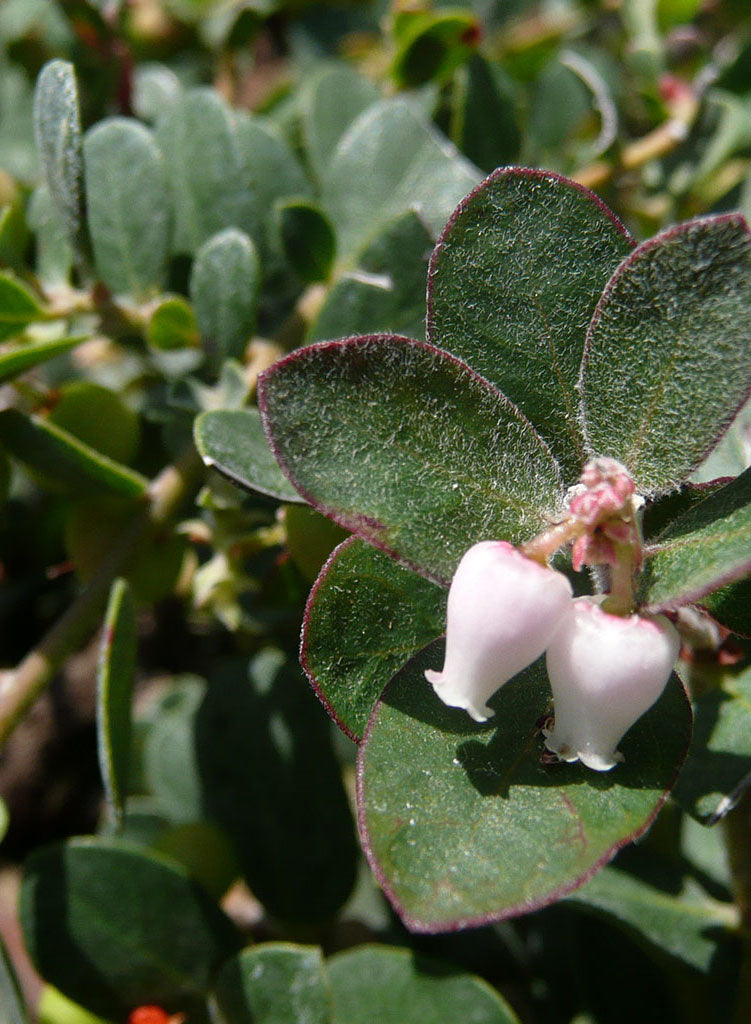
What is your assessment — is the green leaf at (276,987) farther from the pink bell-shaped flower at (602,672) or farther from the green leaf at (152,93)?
the green leaf at (152,93)

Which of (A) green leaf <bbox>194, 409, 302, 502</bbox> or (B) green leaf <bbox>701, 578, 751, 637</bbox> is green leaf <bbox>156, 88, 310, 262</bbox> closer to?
(A) green leaf <bbox>194, 409, 302, 502</bbox>

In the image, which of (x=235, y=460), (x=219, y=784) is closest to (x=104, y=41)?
(x=235, y=460)

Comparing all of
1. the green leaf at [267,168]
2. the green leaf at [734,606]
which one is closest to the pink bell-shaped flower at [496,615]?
the green leaf at [734,606]

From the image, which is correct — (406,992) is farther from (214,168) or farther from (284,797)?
(214,168)

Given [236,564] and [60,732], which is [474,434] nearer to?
[236,564]

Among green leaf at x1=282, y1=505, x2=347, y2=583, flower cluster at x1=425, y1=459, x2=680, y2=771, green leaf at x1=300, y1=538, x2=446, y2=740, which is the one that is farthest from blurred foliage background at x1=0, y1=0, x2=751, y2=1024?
flower cluster at x1=425, y1=459, x2=680, y2=771
